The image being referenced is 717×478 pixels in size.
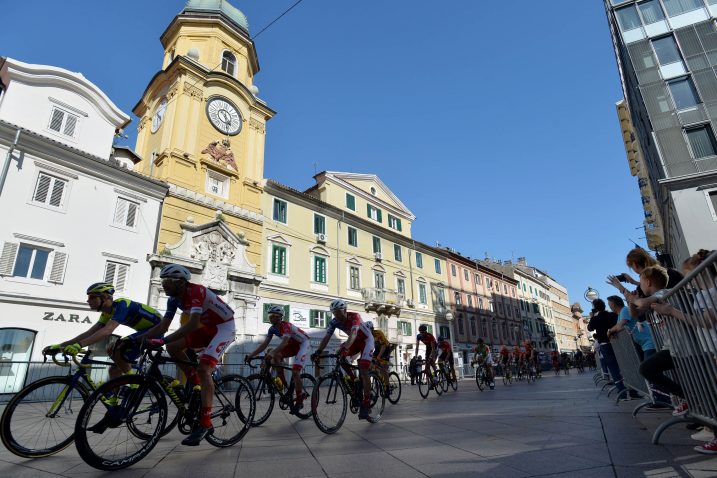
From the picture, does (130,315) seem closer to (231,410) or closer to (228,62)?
(231,410)


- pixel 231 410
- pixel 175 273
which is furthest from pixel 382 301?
pixel 175 273

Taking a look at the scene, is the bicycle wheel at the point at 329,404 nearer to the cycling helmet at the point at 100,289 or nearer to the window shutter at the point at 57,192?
the cycling helmet at the point at 100,289

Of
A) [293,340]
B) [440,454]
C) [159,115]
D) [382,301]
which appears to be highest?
[159,115]

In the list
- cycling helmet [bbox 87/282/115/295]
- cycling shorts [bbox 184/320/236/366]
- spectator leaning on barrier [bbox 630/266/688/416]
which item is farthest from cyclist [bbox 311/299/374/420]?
spectator leaning on barrier [bbox 630/266/688/416]

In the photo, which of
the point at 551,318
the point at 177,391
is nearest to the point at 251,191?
the point at 177,391

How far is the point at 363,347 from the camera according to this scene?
635 centimetres

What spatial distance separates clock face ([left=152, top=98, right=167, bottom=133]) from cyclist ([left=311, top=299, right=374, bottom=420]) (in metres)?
21.6

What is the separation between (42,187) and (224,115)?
1100cm

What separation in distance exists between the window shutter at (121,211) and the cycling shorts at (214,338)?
52.0 ft

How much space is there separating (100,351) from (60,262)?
152 inches

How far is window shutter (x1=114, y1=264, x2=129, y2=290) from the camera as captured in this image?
16.7 meters

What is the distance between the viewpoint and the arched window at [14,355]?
43.2 ft

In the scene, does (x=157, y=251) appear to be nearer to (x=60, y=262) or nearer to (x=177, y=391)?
(x=60, y=262)

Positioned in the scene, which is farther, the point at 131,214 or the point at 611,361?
the point at 131,214
